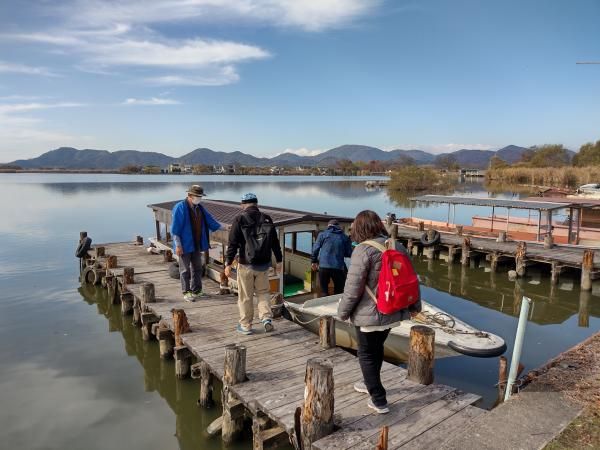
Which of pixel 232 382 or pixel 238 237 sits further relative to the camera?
pixel 238 237

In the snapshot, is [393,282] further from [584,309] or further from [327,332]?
[584,309]

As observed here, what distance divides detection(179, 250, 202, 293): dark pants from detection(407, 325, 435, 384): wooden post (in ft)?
18.1

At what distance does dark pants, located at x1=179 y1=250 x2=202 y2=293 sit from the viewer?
9.37 meters

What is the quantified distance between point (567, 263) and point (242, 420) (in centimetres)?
1633

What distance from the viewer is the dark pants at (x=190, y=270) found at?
9.37 m

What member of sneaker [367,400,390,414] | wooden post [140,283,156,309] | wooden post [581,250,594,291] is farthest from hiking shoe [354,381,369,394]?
wooden post [581,250,594,291]

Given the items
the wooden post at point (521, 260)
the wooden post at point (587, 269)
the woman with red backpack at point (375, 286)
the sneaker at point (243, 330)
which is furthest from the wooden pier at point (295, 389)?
the wooden post at point (521, 260)

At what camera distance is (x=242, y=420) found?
642cm

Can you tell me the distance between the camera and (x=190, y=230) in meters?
9.03

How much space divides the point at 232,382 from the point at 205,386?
1.77m

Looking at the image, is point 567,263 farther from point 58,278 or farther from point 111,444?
point 58,278

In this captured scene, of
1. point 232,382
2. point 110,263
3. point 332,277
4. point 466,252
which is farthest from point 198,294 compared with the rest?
point 466,252

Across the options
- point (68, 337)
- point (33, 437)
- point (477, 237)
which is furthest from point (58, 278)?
point (477, 237)

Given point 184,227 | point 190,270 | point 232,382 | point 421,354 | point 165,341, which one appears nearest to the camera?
point 421,354
